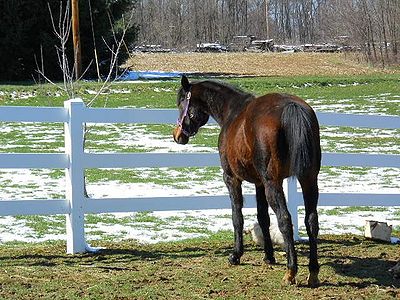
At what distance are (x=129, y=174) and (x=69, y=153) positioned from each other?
629cm

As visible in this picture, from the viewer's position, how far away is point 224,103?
655 centimetres

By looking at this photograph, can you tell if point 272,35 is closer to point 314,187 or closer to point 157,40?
point 157,40

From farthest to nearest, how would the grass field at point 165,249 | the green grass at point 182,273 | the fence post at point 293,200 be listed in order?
the fence post at point 293,200 → the grass field at point 165,249 → the green grass at point 182,273

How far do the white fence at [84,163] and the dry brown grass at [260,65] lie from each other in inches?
1181

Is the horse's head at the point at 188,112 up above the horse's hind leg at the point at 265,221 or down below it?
above

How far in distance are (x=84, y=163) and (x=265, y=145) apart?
2.23 metres

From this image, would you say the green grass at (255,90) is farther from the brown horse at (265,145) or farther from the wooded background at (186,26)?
the brown horse at (265,145)

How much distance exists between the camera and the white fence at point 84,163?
22.2 feet

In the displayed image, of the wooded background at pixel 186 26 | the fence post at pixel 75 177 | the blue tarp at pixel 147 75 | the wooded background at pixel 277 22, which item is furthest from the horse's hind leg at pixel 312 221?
the wooded background at pixel 277 22

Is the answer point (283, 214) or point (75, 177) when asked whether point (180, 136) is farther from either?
point (283, 214)

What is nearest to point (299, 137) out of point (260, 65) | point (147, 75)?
point (147, 75)

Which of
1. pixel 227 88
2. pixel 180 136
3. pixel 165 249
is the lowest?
pixel 165 249

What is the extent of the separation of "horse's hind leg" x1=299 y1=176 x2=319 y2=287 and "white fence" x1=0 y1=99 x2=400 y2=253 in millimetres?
1905

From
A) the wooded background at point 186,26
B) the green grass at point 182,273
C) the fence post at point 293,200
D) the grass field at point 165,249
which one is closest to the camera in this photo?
the green grass at point 182,273
